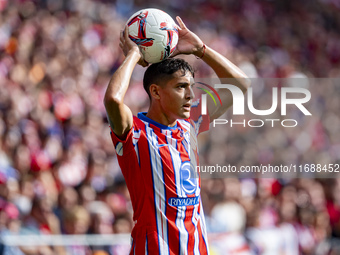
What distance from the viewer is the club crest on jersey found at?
12.7ft

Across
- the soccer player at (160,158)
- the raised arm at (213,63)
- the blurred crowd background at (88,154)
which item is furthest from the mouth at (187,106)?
the blurred crowd background at (88,154)

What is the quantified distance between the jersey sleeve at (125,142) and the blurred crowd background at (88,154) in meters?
2.63

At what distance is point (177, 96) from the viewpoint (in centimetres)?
397

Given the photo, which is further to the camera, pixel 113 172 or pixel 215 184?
pixel 113 172

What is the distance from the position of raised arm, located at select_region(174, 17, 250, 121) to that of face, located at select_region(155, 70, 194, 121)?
32cm

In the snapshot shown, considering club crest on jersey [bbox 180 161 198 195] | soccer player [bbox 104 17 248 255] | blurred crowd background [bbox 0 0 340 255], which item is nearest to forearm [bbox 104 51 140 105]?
soccer player [bbox 104 17 248 255]

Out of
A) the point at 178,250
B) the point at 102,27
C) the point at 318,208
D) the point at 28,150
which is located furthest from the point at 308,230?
the point at 102,27

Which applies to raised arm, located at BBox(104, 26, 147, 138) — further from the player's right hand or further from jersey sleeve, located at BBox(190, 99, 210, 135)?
jersey sleeve, located at BBox(190, 99, 210, 135)

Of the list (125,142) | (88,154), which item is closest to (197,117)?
(125,142)

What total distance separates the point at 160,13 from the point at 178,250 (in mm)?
1600

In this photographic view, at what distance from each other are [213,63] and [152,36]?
52cm

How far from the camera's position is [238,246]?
7.32 meters

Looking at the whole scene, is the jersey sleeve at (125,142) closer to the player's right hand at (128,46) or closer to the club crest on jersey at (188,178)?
the club crest on jersey at (188,178)

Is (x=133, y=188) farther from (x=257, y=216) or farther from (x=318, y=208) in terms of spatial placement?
(x=318, y=208)
